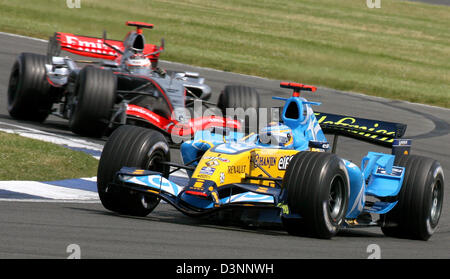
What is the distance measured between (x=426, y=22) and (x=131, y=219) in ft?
114

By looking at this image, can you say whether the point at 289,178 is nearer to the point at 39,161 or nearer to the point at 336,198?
the point at 336,198

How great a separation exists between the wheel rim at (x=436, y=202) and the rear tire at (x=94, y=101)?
632cm

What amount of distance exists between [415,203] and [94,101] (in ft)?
21.3

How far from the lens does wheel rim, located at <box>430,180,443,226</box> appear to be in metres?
9.52

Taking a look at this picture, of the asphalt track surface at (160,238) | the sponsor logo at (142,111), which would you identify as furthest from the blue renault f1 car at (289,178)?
the sponsor logo at (142,111)

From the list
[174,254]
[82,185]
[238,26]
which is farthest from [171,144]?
[238,26]

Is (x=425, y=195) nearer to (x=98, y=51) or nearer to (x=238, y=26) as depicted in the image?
(x=98, y=51)

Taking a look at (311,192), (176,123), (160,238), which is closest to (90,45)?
(176,123)

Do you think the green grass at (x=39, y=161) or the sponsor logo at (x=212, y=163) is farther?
the green grass at (x=39, y=161)

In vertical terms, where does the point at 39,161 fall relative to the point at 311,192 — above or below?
below

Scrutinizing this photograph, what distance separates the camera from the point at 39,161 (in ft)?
36.4

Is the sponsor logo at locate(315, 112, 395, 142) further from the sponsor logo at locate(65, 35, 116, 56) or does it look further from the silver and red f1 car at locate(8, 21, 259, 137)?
the sponsor logo at locate(65, 35, 116, 56)

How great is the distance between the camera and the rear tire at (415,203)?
9.24m

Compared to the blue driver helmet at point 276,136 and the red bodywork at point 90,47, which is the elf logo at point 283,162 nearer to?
the blue driver helmet at point 276,136
